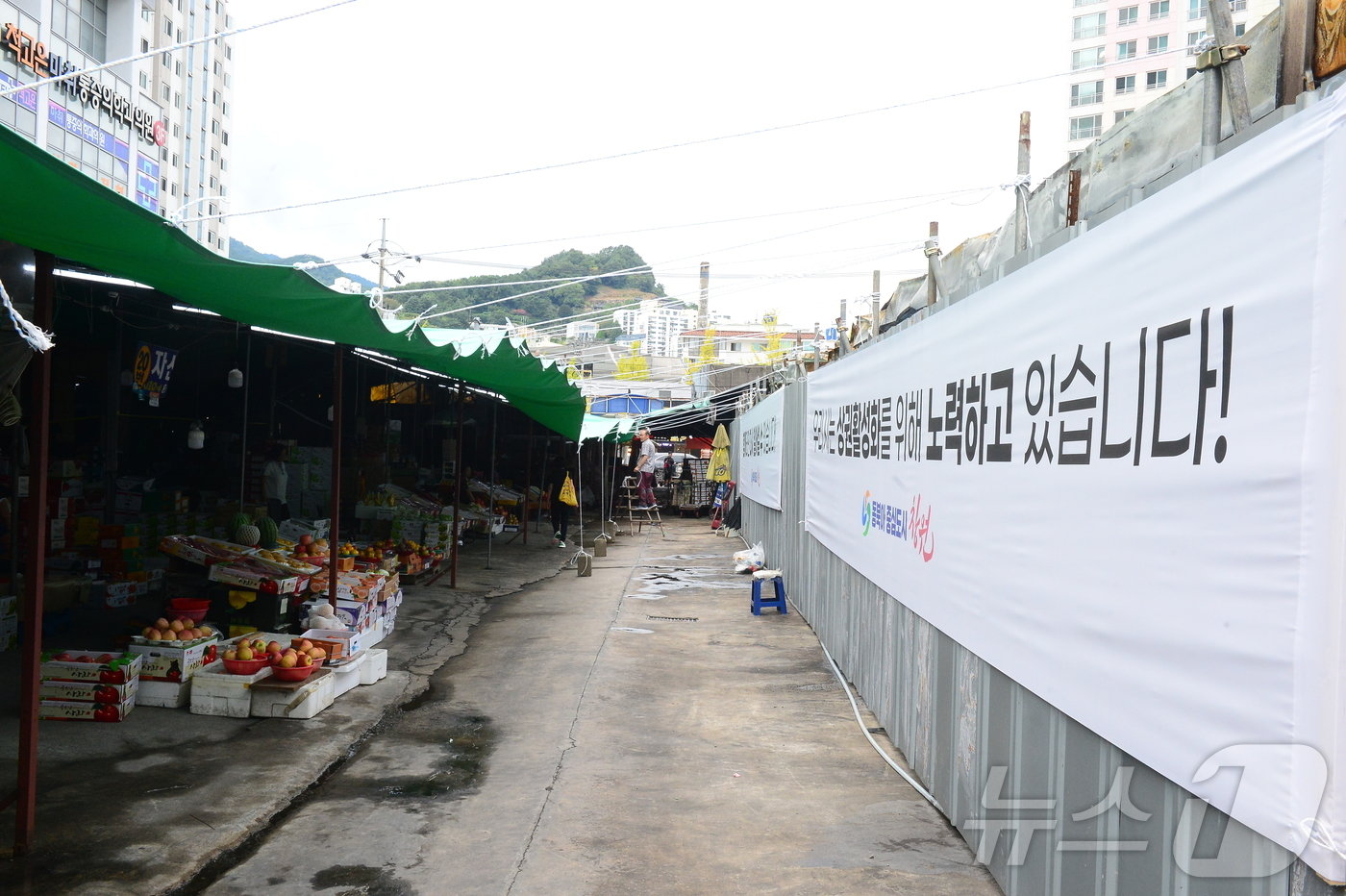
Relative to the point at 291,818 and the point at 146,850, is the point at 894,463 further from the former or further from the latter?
the point at 146,850

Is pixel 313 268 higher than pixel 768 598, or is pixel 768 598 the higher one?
pixel 313 268

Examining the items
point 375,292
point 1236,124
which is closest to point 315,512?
point 375,292

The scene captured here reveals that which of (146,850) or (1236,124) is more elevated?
(1236,124)

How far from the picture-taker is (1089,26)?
73438mm

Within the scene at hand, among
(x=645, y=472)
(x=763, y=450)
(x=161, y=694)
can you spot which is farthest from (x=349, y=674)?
(x=645, y=472)

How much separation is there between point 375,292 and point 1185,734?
5.59 m

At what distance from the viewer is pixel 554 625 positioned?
37.2 feet

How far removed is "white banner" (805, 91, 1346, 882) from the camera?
6.89 feet

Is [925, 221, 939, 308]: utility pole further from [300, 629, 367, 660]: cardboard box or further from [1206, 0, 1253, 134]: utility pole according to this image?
[300, 629, 367, 660]: cardboard box

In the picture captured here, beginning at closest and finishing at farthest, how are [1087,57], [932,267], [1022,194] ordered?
[1022,194] < [932,267] < [1087,57]

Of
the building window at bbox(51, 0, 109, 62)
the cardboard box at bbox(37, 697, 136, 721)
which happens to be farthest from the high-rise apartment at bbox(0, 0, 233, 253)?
the cardboard box at bbox(37, 697, 136, 721)

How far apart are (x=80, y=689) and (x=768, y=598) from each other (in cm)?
781

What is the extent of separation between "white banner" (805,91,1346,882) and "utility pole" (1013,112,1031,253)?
292 millimetres

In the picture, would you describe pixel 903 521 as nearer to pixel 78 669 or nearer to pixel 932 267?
pixel 932 267
